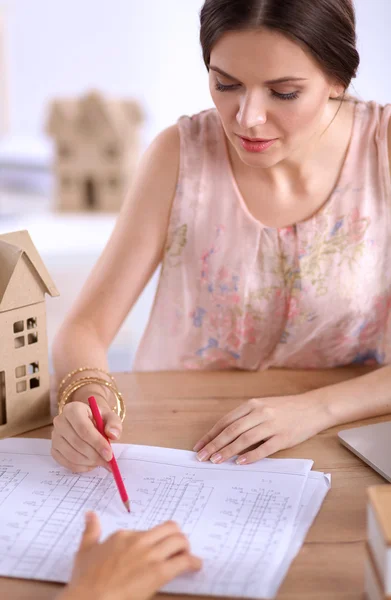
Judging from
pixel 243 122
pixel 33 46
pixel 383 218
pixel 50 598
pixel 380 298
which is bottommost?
pixel 50 598

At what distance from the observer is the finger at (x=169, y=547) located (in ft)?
2.71

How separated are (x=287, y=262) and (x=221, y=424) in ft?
1.54

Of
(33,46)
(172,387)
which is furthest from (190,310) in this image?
Answer: (33,46)

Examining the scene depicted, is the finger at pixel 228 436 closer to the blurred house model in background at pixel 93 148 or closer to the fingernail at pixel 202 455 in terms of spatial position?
the fingernail at pixel 202 455

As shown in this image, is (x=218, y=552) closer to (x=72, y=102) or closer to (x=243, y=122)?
(x=243, y=122)

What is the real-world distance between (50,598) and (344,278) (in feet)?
2.89

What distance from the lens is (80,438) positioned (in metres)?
1.08

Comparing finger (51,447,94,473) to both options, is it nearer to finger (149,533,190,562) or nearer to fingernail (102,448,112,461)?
fingernail (102,448,112,461)

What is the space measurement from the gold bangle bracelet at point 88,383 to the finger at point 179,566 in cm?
38

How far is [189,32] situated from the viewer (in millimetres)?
A: 4207

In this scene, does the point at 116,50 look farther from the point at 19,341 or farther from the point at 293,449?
the point at 293,449

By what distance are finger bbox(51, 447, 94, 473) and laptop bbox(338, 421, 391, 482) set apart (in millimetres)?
372

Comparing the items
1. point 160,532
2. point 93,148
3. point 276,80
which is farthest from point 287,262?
point 93,148

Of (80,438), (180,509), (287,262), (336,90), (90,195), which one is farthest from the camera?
(90,195)
